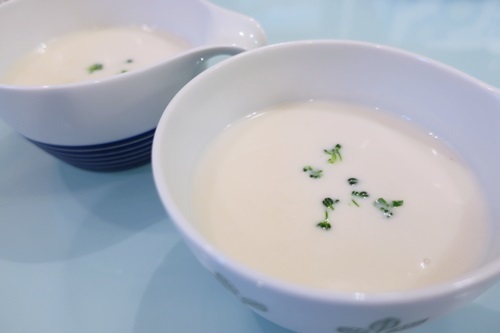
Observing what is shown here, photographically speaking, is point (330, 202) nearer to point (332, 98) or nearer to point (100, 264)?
point (332, 98)

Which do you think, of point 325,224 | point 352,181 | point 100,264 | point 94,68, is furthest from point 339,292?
point 94,68

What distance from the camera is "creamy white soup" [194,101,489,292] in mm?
723

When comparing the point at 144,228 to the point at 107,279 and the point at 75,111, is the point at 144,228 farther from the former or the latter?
the point at 75,111

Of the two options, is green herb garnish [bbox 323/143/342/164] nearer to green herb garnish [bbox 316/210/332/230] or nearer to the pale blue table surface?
green herb garnish [bbox 316/210/332/230]

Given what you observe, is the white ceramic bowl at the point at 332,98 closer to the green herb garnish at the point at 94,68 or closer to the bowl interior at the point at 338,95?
the bowl interior at the point at 338,95

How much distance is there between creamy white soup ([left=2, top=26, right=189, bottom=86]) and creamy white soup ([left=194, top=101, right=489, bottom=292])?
Result: 1.35 ft

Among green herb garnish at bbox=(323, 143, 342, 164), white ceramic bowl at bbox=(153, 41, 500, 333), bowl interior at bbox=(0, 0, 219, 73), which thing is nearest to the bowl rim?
white ceramic bowl at bbox=(153, 41, 500, 333)

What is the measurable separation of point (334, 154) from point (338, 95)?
0.15 meters

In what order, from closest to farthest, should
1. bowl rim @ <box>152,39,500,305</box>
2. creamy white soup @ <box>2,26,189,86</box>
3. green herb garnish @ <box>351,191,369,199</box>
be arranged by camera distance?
bowl rim @ <box>152,39,500,305</box>, green herb garnish @ <box>351,191,369,199</box>, creamy white soup @ <box>2,26,189,86</box>

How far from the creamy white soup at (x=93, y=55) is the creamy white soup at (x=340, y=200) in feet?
1.35

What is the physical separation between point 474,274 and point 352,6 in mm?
1251

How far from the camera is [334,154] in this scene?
3.04 feet

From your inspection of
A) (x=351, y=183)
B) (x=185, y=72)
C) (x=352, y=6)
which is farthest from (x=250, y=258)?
(x=352, y=6)

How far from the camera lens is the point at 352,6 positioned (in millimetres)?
1603
